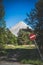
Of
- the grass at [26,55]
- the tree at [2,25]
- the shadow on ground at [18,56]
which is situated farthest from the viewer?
the tree at [2,25]

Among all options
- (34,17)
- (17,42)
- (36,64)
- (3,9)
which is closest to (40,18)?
(34,17)

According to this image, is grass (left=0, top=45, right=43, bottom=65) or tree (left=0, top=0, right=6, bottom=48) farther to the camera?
tree (left=0, top=0, right=6, bottom=48)

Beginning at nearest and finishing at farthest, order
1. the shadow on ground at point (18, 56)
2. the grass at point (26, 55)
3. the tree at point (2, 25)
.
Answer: the grass at point (26, 55) < the shadow on ground at point (18, 56) < the tree at point (2, 25)

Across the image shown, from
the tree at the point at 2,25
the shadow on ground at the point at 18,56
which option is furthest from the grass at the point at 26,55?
the tree at the point at 2,25

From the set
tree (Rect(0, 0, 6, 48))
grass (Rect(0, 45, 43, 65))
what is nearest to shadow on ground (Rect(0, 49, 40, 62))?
grass (Rect(0, 45, 43, 65))

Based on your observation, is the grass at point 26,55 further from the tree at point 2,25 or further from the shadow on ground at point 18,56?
the tree at point 2,25

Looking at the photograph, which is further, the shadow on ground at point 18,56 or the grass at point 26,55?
the shadow on ground at point 18,56

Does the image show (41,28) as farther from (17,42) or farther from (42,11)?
(17,42)

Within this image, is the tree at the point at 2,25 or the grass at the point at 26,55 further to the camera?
the tree at the point at 2,25

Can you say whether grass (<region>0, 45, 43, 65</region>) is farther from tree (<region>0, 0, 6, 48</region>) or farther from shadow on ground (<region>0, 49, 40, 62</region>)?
tree (<region>0, 0, 6, 48</region>)

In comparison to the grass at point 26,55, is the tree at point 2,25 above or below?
above

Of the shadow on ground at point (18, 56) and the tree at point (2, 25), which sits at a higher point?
the tree at point (2, 25)

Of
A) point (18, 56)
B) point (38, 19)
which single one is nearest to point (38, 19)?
point (38, 19)

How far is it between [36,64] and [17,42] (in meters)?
34.2
